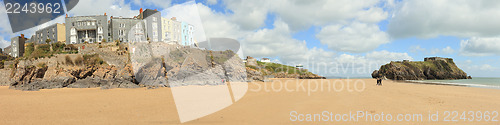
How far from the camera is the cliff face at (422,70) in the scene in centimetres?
5897

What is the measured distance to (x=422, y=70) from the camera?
210 feet

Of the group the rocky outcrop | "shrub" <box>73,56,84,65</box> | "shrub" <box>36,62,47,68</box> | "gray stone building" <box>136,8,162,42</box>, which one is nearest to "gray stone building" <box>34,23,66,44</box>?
"gray stone building" <box>136,8,162,42</box>

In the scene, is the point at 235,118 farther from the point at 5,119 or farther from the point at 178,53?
the point at 178,53

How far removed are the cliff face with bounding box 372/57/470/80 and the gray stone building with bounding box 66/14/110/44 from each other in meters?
72.1

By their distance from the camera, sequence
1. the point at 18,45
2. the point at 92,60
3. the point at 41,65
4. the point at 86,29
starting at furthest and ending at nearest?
the point at 18,45 → the point at 86,29 → the point at 92,60 → the point at 41,65

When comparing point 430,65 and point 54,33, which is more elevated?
point 54,33

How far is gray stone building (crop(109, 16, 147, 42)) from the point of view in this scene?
156 feet

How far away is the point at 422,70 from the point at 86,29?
290 feet

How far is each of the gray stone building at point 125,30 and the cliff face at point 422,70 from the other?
63995 mm

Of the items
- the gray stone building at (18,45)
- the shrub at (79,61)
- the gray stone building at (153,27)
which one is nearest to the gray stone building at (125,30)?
the gray stone building at (153,27)

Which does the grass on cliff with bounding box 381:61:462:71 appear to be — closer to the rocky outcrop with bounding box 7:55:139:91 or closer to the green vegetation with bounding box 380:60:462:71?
the green vegetation with bounding box 380:60:462:71

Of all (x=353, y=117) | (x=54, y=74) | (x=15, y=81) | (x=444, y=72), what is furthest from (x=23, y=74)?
(x=444, y=72)

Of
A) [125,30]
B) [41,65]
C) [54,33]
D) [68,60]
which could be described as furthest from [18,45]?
[68,60]

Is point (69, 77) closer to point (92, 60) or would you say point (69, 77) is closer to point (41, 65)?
point (92, 60)
